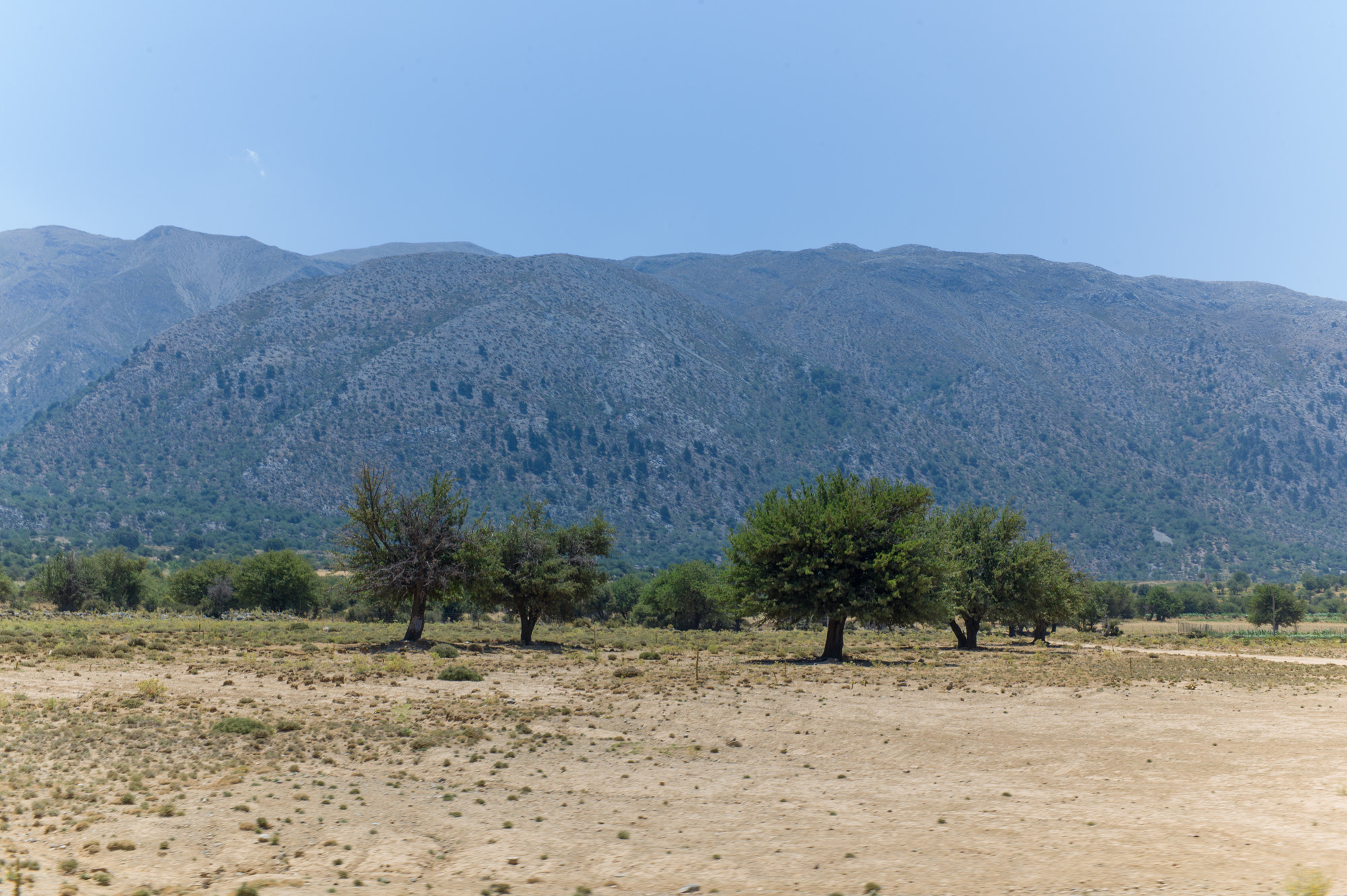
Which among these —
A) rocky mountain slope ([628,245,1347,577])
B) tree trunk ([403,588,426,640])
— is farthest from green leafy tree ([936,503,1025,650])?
rocky mountain slope ([628,245,1347,577])

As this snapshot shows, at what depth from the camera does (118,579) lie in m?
70.5

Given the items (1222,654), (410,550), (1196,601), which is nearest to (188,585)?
(410,550)

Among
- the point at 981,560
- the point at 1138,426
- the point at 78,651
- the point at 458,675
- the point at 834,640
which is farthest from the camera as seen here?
the point at 1138,426

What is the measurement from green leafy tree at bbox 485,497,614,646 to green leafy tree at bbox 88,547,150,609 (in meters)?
43.5

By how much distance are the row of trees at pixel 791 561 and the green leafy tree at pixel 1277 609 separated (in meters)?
52.7

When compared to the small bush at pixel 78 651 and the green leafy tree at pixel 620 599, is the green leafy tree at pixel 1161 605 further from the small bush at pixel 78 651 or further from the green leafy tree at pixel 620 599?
the small bush at pixel 78 651

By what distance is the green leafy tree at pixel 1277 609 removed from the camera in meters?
86.6

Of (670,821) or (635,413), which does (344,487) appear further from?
(670,821)

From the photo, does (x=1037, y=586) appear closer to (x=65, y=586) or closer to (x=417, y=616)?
(x=417, y=616)

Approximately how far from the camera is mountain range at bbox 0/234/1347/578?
12925 cm

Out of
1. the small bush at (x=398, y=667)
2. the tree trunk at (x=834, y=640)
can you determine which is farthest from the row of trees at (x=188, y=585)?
the tree trunk at (x=834, y=640)

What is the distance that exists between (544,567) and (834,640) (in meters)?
14.8

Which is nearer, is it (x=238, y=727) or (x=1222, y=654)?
(x=238, y=727)

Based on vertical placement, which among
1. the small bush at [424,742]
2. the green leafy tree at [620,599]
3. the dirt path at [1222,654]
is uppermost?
the small bush at [424,742]
